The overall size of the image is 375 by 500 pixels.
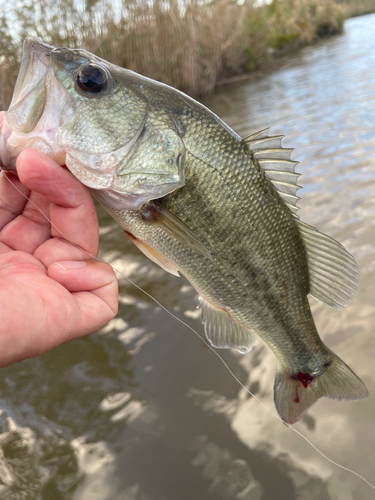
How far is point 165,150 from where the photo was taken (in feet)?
4.61

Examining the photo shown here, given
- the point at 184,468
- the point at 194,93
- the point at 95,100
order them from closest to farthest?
1. the point at 95,100
2. the point at 184,468
3. the point at 194,93

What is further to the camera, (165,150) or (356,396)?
(356,396)

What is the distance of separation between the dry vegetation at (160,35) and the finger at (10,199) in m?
5.33

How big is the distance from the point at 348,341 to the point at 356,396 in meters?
0.48

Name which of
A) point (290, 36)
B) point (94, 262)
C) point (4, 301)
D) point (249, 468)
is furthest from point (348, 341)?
point (290, 36)

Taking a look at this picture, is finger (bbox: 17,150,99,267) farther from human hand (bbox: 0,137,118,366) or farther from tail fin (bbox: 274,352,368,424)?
tail fin (bbox: 274,352,368,424)

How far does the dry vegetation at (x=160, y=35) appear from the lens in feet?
20.1

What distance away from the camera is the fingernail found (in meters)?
1.39

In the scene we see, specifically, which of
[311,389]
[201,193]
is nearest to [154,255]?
[201,193]

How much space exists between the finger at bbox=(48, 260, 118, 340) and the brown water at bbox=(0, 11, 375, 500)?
0.70 metres

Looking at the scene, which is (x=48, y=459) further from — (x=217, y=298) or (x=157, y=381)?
(x=217, y=298)

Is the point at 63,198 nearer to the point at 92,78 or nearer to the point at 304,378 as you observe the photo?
the point at 92,78

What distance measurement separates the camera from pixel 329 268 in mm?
1712

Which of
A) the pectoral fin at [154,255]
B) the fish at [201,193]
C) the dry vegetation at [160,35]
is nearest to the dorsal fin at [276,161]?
the fish at [201,193]
